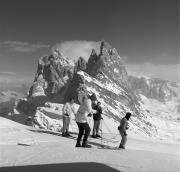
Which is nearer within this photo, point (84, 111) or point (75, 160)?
point (75, 160)

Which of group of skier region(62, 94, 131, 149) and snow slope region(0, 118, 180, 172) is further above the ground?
group of skier region(62, 94, 131, 149)

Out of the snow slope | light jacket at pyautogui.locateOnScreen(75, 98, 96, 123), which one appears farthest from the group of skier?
the snow slope

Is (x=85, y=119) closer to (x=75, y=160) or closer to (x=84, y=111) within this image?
(x=84, y=111)

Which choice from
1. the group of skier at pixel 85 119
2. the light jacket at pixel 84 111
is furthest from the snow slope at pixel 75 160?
the light jacket at pixel 84 111

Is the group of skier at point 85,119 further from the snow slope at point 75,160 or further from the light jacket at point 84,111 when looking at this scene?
the snow slope at point 75,160

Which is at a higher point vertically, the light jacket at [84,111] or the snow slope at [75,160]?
the light jacket at [84,111]

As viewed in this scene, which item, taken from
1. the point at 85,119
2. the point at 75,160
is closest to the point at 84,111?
the point at 85,119

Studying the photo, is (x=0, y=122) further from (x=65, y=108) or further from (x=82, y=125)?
(x=82, y=125)

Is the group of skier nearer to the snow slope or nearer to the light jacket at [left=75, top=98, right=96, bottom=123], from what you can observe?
the light jacket at [left=75, top=98, right=96, bottom=123]

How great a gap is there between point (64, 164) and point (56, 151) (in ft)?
6.95

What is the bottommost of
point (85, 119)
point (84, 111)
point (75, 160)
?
point (75, 160)

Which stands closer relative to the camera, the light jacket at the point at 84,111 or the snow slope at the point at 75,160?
the snow slope at the point at 75,160

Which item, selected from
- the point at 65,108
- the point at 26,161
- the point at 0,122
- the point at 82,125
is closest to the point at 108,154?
the point at 82,125

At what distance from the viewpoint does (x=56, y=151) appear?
11.8 meters
